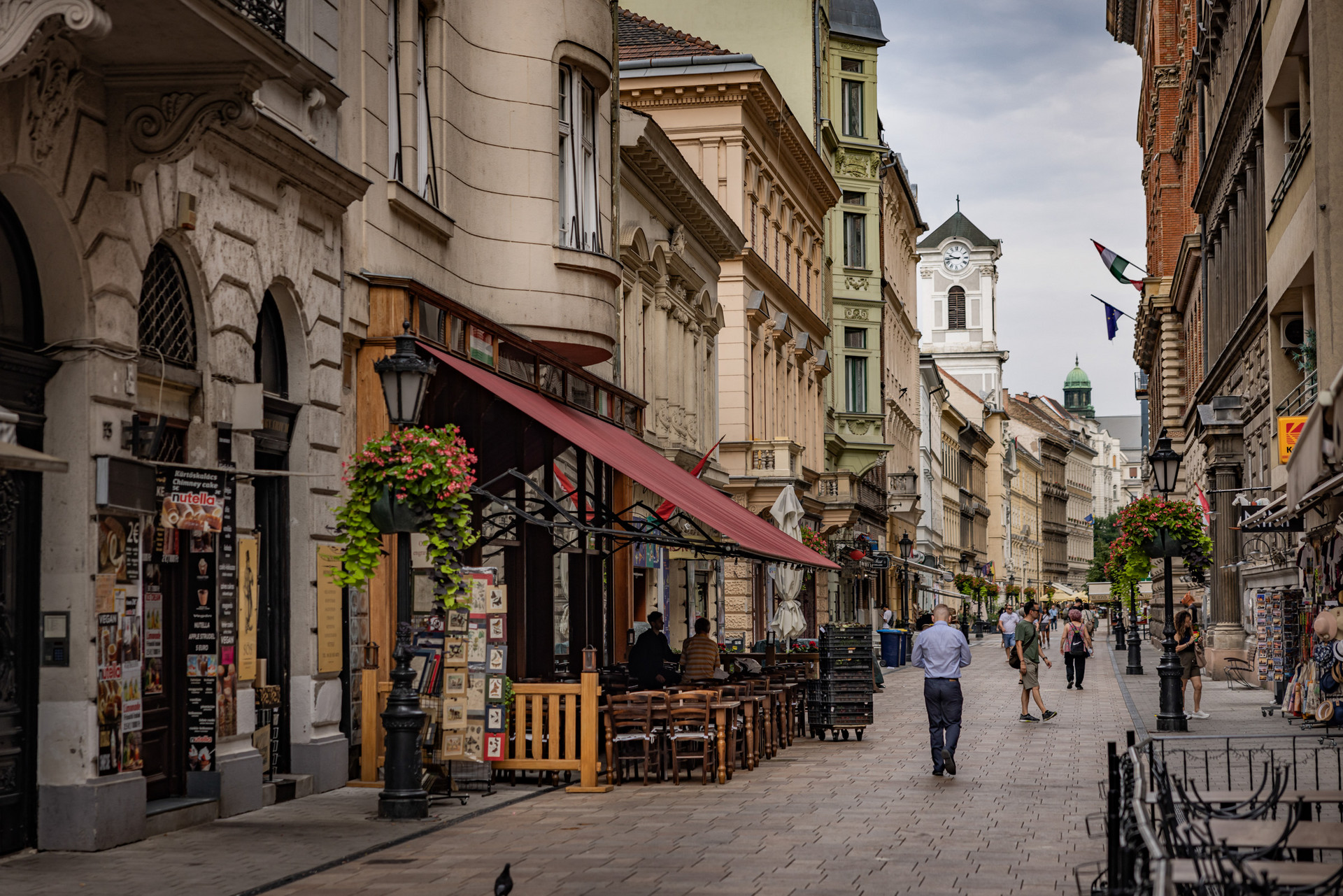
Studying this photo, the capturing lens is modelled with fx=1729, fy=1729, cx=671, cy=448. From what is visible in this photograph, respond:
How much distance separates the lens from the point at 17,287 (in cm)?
1177

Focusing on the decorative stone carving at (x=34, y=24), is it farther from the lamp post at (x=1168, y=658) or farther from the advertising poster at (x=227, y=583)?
the lamp post at (x=1168, y=658)

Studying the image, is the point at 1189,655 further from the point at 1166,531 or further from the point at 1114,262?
the point at 1114,262

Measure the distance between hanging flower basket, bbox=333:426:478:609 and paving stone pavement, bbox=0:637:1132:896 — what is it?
6.95 ft

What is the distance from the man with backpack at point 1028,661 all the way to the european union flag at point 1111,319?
4100 centimetres

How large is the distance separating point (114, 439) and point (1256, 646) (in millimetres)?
26728

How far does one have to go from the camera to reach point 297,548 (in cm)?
1521

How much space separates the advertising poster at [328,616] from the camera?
15.3 metres

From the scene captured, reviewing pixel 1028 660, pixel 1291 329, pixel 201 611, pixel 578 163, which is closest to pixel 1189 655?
pixel 1028 660

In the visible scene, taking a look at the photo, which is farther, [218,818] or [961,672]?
[961,672]

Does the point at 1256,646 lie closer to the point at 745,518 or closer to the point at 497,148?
the point at 745,518

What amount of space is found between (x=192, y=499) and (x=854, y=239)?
155 feet

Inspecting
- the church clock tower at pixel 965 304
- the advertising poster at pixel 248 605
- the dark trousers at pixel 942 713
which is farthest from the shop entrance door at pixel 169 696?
the church clock tower at pixel 965 304

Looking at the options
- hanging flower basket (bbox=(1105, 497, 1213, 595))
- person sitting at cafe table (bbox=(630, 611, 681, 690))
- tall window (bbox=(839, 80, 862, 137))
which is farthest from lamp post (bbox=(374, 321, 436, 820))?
tall window (bbox=(839, 80, 862, 137))

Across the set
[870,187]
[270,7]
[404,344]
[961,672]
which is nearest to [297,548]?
[404,344]
